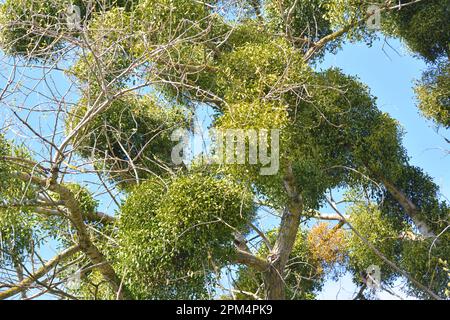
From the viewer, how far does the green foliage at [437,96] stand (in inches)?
412

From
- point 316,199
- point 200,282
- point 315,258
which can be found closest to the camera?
point 200,282

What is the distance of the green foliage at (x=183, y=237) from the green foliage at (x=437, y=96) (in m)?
4.42

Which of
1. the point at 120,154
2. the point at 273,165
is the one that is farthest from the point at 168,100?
the point at 273,165

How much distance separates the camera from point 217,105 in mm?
8516

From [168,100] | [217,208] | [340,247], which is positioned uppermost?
[168,100]

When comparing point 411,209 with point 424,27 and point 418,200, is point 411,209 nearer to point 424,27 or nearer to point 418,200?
point 418,200

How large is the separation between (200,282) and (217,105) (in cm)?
244

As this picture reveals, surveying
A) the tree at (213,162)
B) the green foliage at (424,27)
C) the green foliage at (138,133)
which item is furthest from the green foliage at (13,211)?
the green foliage at (424,27)

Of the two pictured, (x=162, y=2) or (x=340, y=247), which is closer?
(x=162, y=2)

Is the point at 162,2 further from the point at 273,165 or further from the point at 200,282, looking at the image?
the point at 200,282

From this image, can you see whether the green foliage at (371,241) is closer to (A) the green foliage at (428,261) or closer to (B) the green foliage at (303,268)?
(A) the green foliage at (428,261)

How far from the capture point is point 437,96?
10492 mm

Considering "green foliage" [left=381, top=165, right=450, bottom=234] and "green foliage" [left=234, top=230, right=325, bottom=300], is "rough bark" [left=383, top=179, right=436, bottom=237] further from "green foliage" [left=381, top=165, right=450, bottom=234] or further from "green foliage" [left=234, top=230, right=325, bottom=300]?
"green foliage" [left=234, top=230, right=325, bottom=300]

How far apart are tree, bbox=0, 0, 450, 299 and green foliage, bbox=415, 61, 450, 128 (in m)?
0.02
